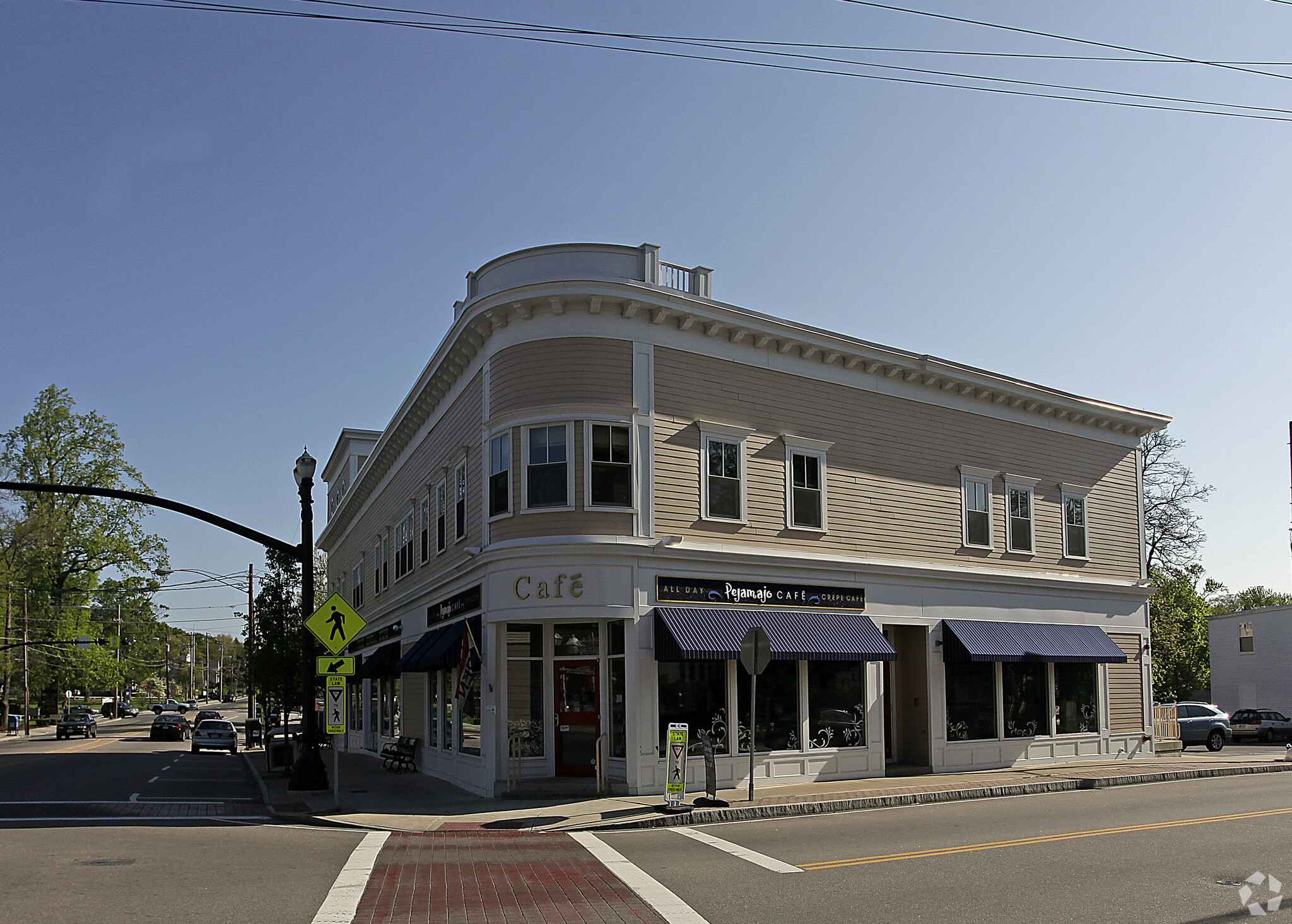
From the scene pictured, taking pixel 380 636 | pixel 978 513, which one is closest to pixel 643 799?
pixel 978 513

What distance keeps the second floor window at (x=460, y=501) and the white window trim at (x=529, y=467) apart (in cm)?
348

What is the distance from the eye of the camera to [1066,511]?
26688 mm

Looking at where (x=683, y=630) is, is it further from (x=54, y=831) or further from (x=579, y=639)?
(x=54, y=831)

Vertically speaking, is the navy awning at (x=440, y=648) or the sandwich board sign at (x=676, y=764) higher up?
the navy awning at (x=440, y=648)

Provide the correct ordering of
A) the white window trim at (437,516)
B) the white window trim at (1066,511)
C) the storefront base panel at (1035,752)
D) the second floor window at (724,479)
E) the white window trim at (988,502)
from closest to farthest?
the second floor window at (724,479)
the storefront base panel at (1035,752)
the white window trim at (437,516)
the white window trim at (988,502)
the white window trim at (1066,511)

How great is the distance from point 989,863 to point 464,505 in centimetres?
1361

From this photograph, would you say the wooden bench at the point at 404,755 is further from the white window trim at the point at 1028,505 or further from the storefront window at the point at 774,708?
the white window trim at the point at 1028,505

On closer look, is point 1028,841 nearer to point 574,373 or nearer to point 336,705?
point 574,373

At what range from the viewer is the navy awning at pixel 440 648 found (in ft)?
67.2

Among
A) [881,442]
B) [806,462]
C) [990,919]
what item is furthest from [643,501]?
[990,919]

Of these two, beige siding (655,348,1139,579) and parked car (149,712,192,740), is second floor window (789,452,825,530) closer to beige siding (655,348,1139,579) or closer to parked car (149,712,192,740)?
beige siding (655,348,1139,579)

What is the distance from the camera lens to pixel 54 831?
47.2 feet

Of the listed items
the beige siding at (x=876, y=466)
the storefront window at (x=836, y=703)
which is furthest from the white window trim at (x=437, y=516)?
the storefront window at (x=836, y=703)

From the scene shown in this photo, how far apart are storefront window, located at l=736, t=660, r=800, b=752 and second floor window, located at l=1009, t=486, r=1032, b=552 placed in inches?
313
